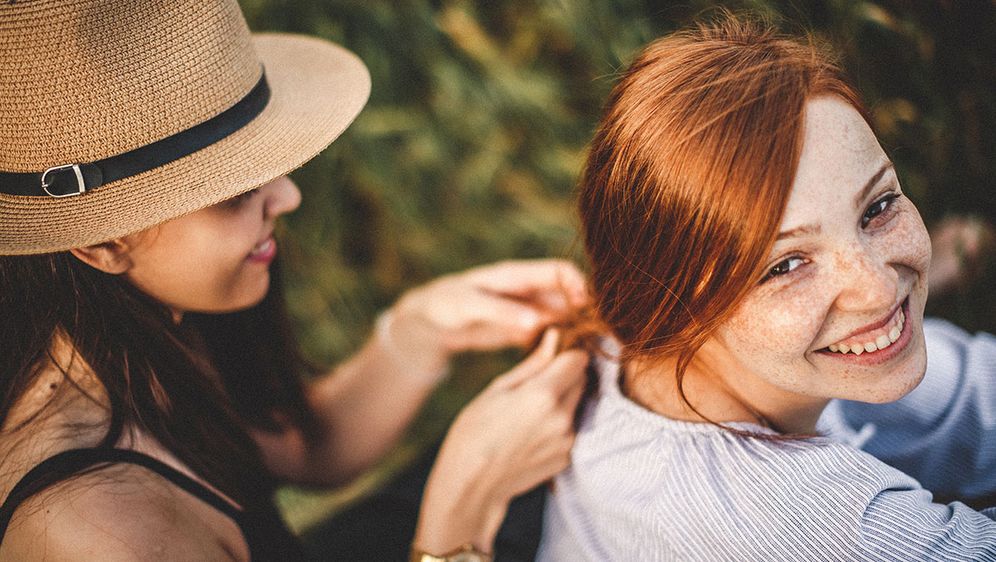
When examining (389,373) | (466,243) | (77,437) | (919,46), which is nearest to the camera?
(77,437)

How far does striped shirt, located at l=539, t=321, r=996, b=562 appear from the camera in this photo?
1037 mm

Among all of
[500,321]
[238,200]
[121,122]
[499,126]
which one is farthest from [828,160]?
[499,126]

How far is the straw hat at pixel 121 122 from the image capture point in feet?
3.67

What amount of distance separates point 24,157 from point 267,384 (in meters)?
0.99

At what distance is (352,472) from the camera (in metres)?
2.14

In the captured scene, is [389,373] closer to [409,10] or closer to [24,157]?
[24,157]

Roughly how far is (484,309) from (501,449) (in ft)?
1.54

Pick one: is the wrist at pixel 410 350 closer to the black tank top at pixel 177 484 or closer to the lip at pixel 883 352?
the black tank top at pixel 177 484

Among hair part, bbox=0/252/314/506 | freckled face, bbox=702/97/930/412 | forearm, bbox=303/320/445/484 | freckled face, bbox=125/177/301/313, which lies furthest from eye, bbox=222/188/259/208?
freckled face, bbox=702/97/930/412

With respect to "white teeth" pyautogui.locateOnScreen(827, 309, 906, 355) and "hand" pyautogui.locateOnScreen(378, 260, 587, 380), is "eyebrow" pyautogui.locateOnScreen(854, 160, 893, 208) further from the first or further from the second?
"hand" pyautogui.locateOnScreen(378, 260, 587, 380)

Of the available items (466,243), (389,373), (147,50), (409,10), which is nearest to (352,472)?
(389,373)

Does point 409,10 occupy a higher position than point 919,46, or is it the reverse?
point 919,46

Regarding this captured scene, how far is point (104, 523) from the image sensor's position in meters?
1.19

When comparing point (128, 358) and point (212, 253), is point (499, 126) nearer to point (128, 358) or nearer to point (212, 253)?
point (212, 253)
